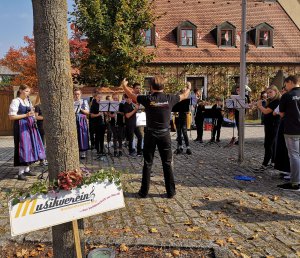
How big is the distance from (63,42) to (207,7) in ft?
87.9

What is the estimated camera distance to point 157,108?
18.2 feet

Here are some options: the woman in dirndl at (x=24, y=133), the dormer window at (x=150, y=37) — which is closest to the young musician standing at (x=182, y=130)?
the woman in dirndl at (x=24, y=133)

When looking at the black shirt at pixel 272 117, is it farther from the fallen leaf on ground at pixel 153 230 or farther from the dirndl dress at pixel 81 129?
the dirndl dress at pixel 81 129

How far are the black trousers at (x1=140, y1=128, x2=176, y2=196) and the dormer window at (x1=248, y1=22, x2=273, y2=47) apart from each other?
23124 millimetres

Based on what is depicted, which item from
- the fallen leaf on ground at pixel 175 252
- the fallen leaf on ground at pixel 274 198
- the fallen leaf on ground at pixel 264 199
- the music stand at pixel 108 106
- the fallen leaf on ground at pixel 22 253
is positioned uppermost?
the music stand at pixel 108 106

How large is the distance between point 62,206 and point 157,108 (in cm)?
296

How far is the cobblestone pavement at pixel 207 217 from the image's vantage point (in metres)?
3.90

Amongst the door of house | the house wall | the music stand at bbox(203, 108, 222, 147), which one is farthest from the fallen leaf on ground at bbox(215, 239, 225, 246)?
the house wall

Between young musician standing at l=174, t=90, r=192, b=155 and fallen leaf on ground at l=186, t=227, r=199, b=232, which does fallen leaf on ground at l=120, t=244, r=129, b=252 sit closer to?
fallen leaf on ground at l=186, t=227, r=199, b=232

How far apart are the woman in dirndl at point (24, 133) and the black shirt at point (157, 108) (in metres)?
2.89

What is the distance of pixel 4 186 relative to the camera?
6.73 metres

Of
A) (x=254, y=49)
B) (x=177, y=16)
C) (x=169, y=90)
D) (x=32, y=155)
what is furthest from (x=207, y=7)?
(x=32, y=155)

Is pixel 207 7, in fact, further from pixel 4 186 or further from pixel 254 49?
pixel 4 186

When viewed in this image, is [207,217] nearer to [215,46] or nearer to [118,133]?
[118,133]
